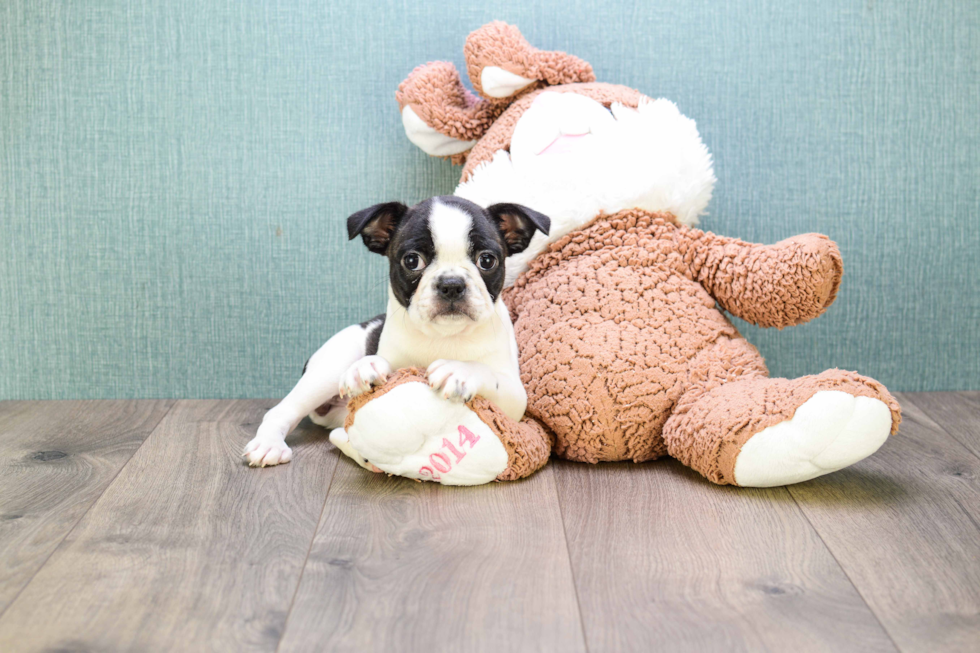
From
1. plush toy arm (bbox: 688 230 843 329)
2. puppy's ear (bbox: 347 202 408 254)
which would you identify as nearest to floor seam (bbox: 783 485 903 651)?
plush toy arm (bbox: 688 230 843 329)

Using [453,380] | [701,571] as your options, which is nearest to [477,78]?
[453,380]

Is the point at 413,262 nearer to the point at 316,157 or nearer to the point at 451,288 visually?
the point at 451,288

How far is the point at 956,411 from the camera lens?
2.18m

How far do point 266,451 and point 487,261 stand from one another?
2.14ft

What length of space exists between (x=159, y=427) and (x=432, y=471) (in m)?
0.83

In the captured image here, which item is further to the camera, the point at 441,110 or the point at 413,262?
the point at 441,110

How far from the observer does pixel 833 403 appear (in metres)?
1.50

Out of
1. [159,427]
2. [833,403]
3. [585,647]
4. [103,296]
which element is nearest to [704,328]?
[833,403]

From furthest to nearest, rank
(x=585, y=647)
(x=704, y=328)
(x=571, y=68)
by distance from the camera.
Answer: (x=571, y=68)
(x=704, y=328)
(x=585, y=647)

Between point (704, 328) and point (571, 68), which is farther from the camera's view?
point (571, 68)

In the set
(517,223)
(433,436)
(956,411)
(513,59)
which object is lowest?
(956,411)

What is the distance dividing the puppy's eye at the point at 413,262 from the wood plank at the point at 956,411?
1.30m

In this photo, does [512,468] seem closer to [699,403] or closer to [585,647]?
[699,403]

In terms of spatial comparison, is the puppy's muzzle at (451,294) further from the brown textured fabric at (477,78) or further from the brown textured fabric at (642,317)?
the brown textured fabric at (477,78)
